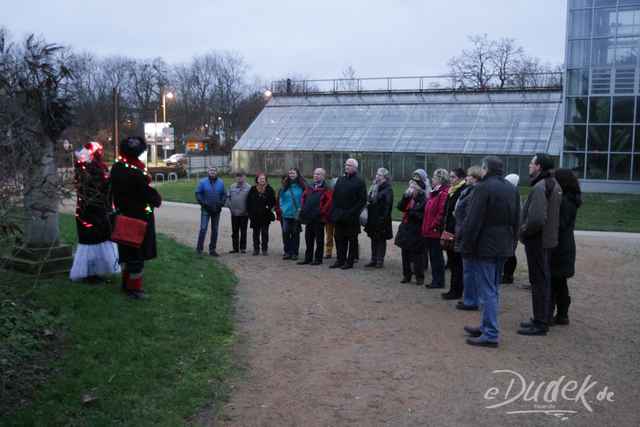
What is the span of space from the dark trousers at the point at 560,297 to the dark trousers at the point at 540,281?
0.37 m

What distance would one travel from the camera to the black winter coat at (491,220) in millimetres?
5824

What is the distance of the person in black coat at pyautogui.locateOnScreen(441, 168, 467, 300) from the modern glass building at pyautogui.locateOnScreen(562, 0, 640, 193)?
22348 mm

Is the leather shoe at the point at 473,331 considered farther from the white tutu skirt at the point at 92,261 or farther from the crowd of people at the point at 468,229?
the white tutu skirt at the point at 92,261

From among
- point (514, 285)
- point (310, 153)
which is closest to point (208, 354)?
A: point (514, 285)

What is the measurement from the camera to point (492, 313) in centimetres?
596

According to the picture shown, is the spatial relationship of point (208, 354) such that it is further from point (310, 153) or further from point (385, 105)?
point (385, 105)

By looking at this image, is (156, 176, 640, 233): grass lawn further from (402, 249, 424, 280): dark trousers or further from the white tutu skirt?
the white tutu skirt

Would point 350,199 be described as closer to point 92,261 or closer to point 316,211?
point 316,211

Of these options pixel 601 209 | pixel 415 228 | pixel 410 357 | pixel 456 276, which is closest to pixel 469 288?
pixel 456 276

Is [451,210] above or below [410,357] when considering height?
above

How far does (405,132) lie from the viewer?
3466 centimetres

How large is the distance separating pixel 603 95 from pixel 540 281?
24.5 meters

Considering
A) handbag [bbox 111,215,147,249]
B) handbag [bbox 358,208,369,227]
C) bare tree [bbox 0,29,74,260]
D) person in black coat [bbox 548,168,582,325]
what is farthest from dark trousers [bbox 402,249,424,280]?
bare tree [bbox 0,29,74,260]

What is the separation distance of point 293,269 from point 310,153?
25410 mm
